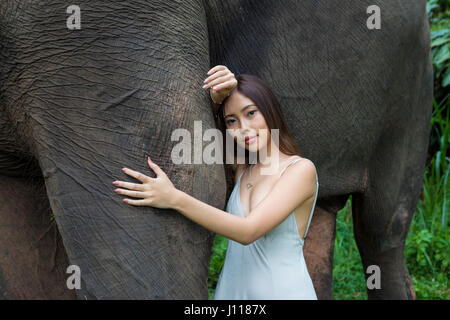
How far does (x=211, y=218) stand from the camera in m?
1.17

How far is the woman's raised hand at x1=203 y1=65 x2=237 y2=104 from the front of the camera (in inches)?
48.4

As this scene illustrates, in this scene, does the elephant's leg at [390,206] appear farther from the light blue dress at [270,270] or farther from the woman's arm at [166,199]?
the woman's arm at [166,199]

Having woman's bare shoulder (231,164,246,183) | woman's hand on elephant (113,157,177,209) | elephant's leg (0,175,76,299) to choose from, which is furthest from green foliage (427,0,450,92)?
woman's hand on elephant (113,157,177,209)

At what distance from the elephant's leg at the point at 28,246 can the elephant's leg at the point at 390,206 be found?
3.58 feet

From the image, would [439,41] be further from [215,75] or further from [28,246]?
[28,246]

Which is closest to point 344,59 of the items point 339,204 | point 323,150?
point 323,150

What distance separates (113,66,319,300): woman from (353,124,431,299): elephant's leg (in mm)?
660

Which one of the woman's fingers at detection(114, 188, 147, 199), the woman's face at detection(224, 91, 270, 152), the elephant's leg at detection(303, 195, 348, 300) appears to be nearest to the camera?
the woman's fingers at detection(114, 188, 147, 199)

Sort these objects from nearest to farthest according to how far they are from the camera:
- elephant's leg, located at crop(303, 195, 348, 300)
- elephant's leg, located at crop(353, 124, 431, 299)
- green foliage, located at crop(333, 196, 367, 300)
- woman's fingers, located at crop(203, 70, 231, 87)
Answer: woman's fingers, located at crop(203, 70, 231, 87), elephant's leg, located at crop(353, 124, 431, 299), elephant's leg, located at crop(303, 195, 348, 300), green foliage, located at crop(333, 196, 367, 300)

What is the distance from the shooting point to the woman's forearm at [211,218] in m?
1.12

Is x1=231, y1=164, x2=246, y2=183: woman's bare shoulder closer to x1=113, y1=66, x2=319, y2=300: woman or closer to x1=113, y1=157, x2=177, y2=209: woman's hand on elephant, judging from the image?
x1=113, y1=66, x2=319, y2=300: woman

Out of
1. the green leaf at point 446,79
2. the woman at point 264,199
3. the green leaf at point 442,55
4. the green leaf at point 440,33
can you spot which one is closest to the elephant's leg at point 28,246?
the woman at point 264,199

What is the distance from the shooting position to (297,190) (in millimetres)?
1364

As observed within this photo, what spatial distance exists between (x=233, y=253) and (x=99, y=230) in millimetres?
474
